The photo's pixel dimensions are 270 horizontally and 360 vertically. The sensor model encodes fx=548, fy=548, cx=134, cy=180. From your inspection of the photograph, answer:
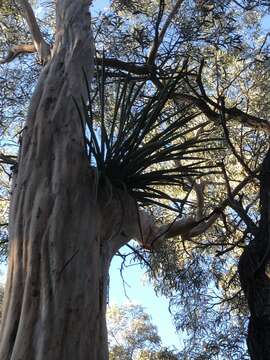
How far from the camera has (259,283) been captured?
2.45 meters

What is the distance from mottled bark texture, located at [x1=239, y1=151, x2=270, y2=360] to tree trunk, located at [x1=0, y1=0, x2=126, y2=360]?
618mm

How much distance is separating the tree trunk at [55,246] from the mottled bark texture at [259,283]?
0.62m

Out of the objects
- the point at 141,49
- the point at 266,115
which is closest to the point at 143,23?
the point at 141,49

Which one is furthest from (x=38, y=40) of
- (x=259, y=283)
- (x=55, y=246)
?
(x=259, y=283)

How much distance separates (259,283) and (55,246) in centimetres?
94

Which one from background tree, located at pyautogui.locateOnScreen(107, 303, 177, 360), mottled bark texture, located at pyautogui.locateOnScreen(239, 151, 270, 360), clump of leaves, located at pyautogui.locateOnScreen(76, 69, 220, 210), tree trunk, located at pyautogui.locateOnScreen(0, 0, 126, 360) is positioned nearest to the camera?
tree trunk, located at pyautogui.locateOnScreen(0, 0, 126, 360)

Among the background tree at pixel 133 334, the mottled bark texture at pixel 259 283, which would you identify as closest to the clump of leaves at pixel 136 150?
the mottled bark texture at pixel 259 283

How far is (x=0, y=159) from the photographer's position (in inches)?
126

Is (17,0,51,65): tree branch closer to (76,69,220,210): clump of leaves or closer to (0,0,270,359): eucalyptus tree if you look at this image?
(0,0,270,359): eucalyptus tree

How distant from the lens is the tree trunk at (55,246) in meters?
2.00

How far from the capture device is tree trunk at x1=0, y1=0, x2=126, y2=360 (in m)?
2.00

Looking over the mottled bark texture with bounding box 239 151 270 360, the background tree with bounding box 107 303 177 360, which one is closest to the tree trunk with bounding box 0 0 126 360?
the mottled bark texture with bounding box 239 151 270 360

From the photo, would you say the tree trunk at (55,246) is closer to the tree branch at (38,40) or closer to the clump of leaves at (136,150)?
the clump of leaves at (136,150)

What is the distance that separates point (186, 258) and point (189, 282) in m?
0.50
